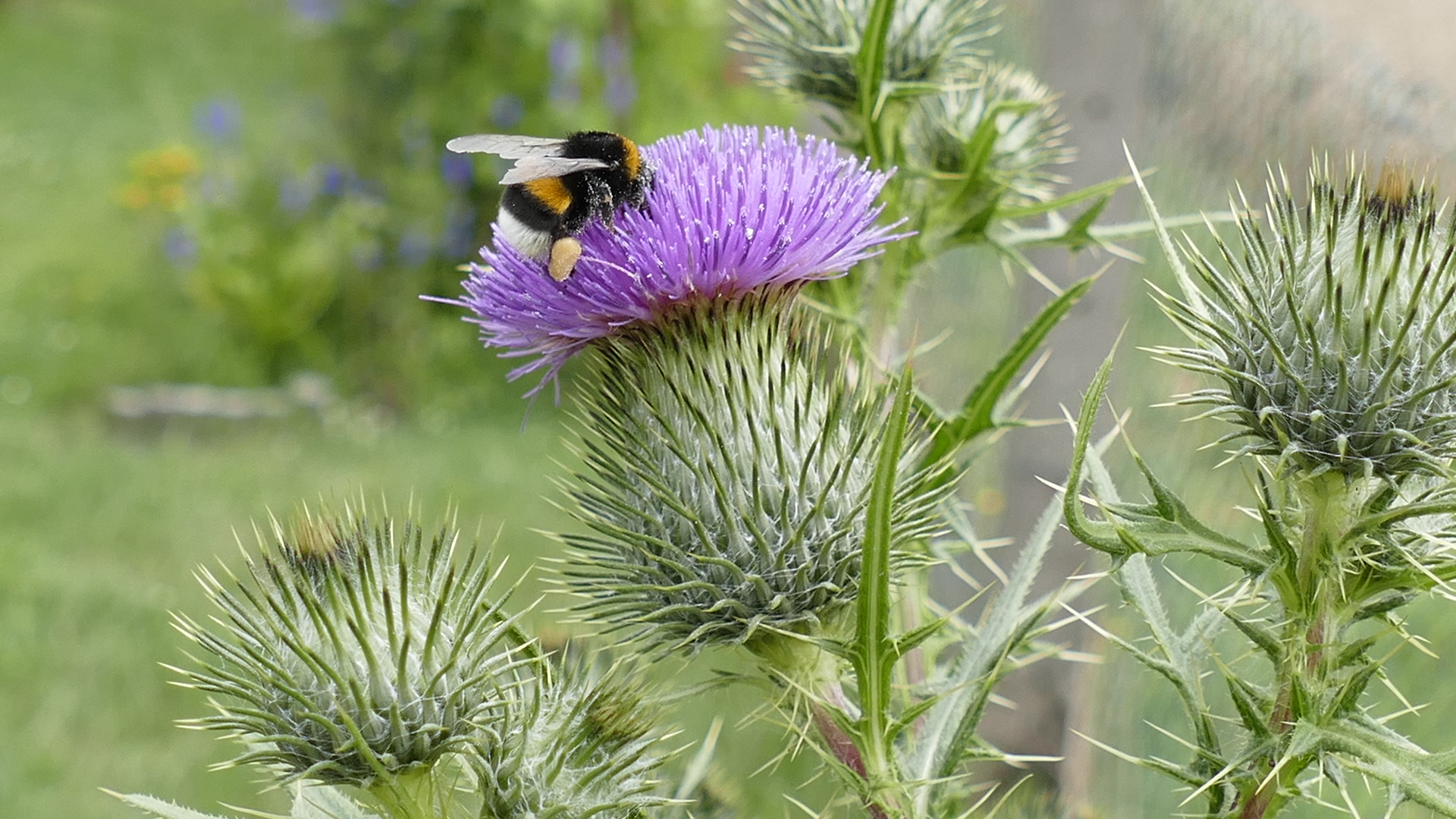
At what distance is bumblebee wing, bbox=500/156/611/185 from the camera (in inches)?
75.5

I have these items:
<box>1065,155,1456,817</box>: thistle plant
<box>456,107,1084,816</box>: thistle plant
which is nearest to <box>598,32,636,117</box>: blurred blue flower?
<box>456,107,1084,816</box>: thistle plant

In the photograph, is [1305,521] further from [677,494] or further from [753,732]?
[753,732]

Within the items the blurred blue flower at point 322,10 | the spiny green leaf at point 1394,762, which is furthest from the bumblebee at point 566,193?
the blurred blue flower at point 322,10

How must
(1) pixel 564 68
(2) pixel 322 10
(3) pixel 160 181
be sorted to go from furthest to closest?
(3) pixel 160 181
(2) pixel 322 10
(1) pixel 564 68

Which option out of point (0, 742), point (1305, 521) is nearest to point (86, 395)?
point (0, 742)

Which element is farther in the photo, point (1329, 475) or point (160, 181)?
point (160, 181)

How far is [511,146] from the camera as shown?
6.79ft

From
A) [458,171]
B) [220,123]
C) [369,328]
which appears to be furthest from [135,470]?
[220,123]

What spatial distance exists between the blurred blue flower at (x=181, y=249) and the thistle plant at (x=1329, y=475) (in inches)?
354

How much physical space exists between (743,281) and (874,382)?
46cm

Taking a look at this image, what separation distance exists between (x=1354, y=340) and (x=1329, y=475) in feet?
0.60

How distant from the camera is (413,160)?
29.7 ft

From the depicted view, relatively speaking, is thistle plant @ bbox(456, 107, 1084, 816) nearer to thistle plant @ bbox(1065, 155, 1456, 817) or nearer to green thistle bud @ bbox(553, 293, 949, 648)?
green thistle bud @ bbox(553, 293, 949, 648)

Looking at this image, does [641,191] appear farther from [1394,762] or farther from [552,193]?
[1394,762]
